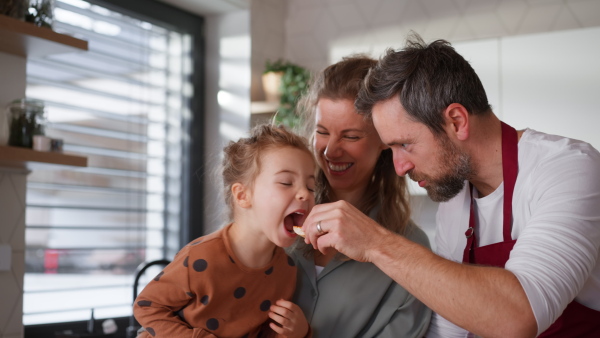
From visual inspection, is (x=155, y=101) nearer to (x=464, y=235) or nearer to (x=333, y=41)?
(x=333, y=41)

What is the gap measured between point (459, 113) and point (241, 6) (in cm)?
238

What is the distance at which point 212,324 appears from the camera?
1726 mm

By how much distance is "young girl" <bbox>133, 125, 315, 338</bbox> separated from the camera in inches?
66.8

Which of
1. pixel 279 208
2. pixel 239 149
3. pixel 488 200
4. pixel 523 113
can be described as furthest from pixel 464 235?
pixel 523 113

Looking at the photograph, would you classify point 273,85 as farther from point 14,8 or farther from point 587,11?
point 14,8

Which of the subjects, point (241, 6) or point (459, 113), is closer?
point (459, 113)

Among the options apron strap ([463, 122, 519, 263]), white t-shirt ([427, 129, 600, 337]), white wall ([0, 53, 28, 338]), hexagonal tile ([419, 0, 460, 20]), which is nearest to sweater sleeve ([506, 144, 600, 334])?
white t-shirt ([427, 129, 600, 337])

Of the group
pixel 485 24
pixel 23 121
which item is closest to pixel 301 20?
pixel 485 24

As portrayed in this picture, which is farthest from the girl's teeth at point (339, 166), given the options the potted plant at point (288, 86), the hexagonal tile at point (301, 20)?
the hexagonal tile at point (301, 20)

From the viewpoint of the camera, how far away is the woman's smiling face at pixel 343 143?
6.53ft

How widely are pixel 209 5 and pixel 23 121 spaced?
1.72 m

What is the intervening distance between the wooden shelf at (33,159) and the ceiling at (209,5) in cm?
151

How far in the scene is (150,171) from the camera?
3.67m

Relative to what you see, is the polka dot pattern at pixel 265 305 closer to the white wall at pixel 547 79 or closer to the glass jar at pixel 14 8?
the glass jar at pixel 14 8
